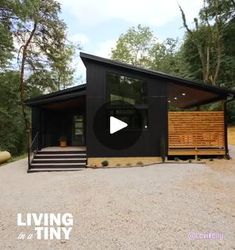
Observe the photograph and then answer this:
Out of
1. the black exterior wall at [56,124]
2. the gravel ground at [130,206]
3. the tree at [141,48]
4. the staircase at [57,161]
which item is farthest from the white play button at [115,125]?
the tree at [141,48]

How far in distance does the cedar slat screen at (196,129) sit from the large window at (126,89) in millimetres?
1486

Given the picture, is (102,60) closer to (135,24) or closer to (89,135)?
(89,135)

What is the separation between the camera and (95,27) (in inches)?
1379

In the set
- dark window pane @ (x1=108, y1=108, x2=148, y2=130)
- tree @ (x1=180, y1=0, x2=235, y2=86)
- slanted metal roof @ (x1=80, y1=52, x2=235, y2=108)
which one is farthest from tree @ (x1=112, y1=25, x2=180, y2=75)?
dark window pane @ (x1=108, y1=108, x2=148, y2=130)

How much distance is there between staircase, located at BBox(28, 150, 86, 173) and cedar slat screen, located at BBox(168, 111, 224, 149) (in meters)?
3.81

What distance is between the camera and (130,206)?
20.5 feet

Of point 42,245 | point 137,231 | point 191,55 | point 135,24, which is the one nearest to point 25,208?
point 42,245

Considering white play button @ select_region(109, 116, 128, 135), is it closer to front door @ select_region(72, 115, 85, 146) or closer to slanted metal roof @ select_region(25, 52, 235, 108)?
slanted metal roof @ select_region(25, 52, 235, 108)

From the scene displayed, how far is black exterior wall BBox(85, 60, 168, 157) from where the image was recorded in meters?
12.8

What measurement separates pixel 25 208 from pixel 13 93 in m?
19.1

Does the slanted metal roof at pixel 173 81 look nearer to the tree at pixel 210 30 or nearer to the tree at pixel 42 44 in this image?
the tree at pixel 42 44

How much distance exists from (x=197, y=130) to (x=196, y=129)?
2.3 inches

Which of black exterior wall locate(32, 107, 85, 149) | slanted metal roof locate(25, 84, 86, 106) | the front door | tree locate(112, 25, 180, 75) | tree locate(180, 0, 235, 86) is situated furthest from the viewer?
tree locate(112, 25, 180, 75)

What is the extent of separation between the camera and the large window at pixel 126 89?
12812 millimetres
